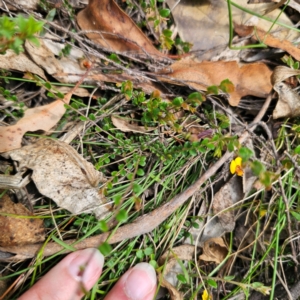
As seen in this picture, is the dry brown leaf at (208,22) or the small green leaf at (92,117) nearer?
the small green leaf at (92,117)

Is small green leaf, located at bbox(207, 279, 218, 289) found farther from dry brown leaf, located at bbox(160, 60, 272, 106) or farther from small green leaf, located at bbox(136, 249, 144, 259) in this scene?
dry brown leaf, located at bbox(160, 60, 272, 106)

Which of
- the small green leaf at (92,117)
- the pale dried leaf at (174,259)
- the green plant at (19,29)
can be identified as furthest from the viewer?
the pale dried leaf at (174,259)

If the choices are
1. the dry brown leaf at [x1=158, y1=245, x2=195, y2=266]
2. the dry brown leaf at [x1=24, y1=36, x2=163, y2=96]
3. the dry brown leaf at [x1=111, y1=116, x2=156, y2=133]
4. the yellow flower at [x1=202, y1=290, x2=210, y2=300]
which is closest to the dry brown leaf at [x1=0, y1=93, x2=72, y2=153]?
the dry brown leaf at [x1=24, y1=36, x2=163, y2=96]

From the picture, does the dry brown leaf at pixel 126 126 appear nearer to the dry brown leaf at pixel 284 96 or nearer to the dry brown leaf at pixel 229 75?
the dry brown leaf at pixel 229 75

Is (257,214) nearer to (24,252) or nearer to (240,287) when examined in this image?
(240,287)

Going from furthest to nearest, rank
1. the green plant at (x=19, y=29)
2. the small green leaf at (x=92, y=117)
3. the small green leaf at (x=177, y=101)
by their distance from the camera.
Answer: the small green leaf at (x=92, y=117) → the small green leaf at (x=177, y=101) → the green plant at (x=19, y=29)

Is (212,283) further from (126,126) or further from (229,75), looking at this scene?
(229,75)

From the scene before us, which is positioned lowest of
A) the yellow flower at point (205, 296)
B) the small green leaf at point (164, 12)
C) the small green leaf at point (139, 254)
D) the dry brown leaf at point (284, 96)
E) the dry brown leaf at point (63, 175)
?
the yellow flower at point (205, 296)

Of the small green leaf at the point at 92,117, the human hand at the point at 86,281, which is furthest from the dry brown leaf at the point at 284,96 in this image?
the human hand at the point at 86,281

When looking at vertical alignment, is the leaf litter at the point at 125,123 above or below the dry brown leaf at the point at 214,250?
above
